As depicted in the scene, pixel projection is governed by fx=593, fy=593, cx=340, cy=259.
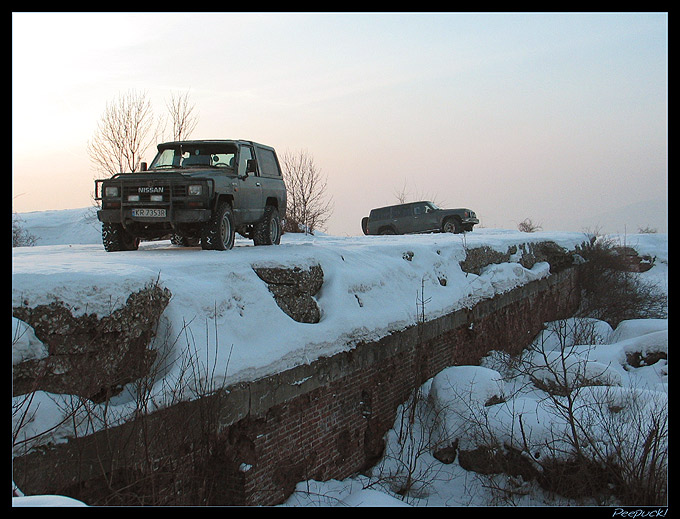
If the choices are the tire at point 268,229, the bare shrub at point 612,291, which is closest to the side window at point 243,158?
the tire at point 268,229

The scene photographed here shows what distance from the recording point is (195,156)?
1038 centimetres

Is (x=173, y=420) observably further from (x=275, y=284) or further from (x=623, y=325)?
(x=623, y=325)

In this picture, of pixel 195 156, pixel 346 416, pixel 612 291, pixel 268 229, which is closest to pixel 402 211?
pixel 612 291

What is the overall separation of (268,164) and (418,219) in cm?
1430

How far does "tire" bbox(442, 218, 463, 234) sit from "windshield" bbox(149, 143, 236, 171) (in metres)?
14.8

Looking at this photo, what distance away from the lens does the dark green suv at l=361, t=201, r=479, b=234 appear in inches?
938

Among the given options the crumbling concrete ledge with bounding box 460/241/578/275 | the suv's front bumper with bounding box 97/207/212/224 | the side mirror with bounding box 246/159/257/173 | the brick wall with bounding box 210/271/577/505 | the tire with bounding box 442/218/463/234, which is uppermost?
the side mirror with bounding box 246/159/257/173

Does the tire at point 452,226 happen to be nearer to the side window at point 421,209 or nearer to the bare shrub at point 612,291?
the side window at point 421,209

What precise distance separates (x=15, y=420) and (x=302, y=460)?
3.04 metres

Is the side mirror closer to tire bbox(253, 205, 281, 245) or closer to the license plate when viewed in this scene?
tire bbox(253, 205, 281, 245)

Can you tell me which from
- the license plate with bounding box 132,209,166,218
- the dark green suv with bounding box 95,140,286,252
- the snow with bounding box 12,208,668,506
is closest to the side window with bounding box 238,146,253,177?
the dark green suv with bounding box 95,140,286,252

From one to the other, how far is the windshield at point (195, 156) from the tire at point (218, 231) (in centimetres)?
134

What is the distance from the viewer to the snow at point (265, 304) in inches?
185
